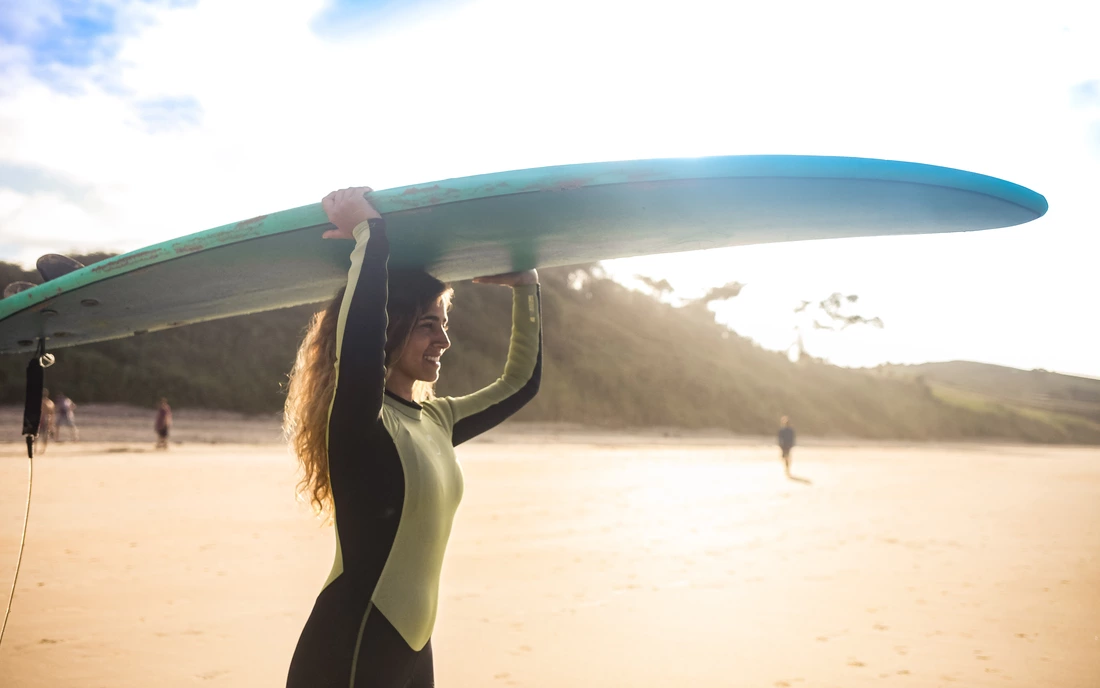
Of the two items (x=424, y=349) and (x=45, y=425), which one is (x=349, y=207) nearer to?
(x=424, y=349)

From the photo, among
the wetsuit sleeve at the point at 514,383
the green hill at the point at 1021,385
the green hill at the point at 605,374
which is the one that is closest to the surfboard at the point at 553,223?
the wetsuit sleeve at the point at 514,383

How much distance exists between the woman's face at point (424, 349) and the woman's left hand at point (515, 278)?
2.42 feet

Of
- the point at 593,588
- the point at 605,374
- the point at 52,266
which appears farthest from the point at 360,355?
the point at 605,374

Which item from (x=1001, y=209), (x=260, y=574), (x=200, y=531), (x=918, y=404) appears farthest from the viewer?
(x=918, y=404)

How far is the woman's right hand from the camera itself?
5.98ft

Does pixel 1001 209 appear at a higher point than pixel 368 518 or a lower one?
higher

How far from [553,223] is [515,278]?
1.72 feet

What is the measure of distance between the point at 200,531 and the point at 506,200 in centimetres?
789

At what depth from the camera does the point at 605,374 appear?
1751 inches

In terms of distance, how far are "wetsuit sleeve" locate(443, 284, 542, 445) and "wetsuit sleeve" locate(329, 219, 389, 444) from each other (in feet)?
2.29

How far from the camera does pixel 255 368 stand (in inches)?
1385

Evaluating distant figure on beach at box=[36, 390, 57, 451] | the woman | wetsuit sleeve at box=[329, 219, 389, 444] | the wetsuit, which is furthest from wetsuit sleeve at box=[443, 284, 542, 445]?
the wetsuit

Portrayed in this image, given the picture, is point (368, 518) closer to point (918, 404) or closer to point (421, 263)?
point (421, 263)

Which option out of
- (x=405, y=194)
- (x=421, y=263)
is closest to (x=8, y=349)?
(x=421, y=263)
